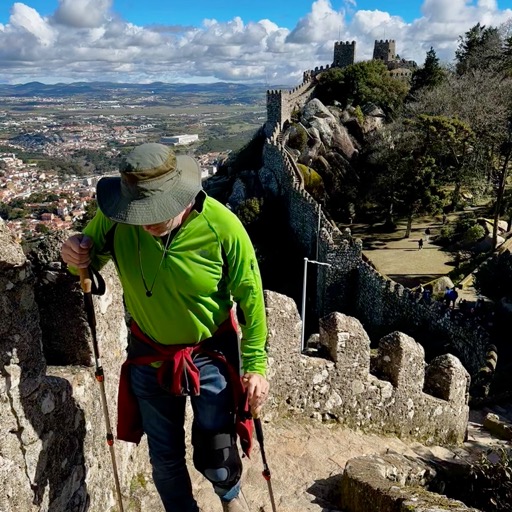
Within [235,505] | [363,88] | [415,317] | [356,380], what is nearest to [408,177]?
[415,317]

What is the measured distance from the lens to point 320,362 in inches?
204

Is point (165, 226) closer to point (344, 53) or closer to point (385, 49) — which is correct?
point (344, 53)

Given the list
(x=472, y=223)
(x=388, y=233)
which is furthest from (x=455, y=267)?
(x=388, y=233)

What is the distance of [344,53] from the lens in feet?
135

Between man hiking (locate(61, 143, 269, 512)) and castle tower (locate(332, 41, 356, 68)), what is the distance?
41652 mm

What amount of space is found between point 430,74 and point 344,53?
34.7 feet

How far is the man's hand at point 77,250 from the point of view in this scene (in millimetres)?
2473

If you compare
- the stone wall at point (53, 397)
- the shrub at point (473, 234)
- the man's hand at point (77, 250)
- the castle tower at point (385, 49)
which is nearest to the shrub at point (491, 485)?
the stone wall at point (53, 397)

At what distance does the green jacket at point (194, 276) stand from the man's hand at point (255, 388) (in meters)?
0.04

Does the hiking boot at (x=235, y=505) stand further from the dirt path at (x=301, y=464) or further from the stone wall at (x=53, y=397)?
the stone wall at (x=53, y=397)

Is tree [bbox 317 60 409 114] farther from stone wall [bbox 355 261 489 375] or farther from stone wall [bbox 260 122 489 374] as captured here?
stone wall [bbox 355 261 489 375]

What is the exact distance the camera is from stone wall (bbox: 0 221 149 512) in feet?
7.93

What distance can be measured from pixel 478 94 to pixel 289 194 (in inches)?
417

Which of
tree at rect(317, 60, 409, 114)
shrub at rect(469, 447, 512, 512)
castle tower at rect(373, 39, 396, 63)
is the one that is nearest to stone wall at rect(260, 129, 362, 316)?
tree at rect(317, 60, 409, 114)
